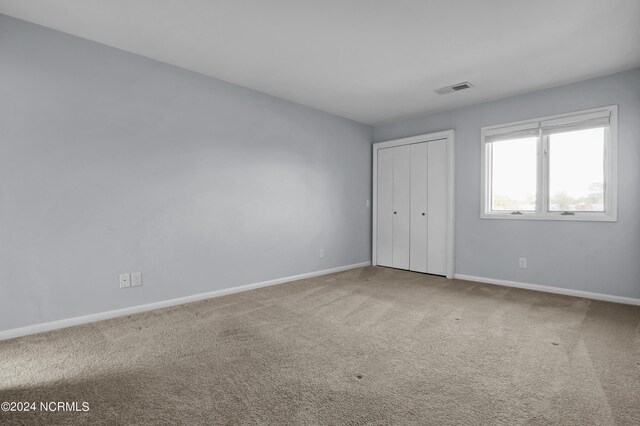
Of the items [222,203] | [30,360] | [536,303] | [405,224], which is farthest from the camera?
[405,224]

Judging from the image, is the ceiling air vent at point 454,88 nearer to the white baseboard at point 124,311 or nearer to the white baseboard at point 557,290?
the white baseboard at point 557,290

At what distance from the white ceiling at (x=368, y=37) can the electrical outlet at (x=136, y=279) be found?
2197 mm

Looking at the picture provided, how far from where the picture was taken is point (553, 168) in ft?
12.9

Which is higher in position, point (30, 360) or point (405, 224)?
point (405, 224)

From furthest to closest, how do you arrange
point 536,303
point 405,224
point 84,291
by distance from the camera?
1. point 405,224
2. point 536,303
3. point 84,291

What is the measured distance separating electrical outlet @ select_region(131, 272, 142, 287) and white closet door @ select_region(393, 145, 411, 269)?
12.7ft

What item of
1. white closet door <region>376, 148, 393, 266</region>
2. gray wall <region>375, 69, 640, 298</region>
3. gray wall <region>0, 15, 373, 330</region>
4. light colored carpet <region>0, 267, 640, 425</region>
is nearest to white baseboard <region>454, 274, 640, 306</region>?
gray wall <region>375, 69, 640, 298</region>

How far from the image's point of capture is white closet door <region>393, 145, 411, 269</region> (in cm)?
522

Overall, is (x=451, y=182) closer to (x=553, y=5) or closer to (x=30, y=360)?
(x=553, y=5)

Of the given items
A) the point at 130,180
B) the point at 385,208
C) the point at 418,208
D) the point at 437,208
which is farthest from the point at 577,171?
the point at 130,180

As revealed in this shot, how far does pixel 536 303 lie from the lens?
3.46 metres

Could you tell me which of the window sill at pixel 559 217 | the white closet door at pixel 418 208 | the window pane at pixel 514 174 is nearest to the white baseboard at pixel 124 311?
the white closet door at pixel 418 208

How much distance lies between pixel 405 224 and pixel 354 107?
209cm

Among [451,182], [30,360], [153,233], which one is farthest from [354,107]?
[30,360]
